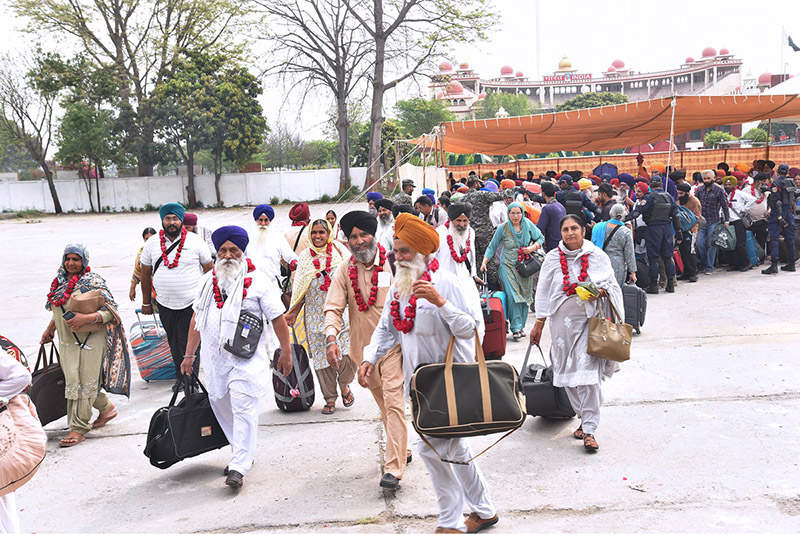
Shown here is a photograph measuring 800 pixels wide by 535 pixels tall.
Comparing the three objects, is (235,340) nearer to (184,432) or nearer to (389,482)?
(184,432)

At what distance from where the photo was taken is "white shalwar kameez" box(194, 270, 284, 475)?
457cm

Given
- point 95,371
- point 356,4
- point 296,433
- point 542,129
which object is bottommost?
point 296,433

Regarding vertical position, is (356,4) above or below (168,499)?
above

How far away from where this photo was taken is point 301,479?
4688 millimetres

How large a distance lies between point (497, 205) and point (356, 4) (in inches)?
1014

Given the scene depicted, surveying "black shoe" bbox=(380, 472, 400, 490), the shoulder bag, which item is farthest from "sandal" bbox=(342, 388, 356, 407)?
the shoulder bag

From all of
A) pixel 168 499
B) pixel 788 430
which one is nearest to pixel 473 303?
pixel 168 499

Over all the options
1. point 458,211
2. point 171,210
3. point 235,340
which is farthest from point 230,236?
point 458,211

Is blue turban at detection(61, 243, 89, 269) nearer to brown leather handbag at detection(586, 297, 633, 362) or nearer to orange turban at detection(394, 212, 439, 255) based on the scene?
orange turban at detection(394, 212, 439, 255)

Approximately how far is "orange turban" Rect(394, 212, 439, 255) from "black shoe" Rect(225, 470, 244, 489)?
1.96 meters

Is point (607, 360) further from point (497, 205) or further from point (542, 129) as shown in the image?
point (542, 129)

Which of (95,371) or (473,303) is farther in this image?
(95,371)

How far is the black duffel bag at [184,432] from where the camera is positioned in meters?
4.57

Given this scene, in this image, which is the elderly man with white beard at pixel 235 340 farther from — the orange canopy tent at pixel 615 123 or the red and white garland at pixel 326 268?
the orange canopy tent at pixel 615 123
